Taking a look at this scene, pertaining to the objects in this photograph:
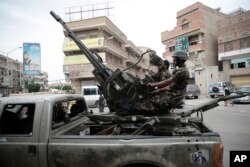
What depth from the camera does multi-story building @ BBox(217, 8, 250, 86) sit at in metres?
39.7

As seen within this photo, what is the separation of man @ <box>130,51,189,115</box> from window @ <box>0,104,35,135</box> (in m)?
1.73

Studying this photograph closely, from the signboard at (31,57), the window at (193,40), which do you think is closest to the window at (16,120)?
the signboard at (31,57)

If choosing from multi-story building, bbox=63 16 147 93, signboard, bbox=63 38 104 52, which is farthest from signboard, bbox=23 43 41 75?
signboard, bbox=63 38 104 52

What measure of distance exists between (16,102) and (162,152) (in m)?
2.02

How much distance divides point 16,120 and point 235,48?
42400 mm

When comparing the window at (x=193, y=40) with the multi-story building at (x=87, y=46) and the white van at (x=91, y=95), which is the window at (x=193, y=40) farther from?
the white van at (x=91, y=95)

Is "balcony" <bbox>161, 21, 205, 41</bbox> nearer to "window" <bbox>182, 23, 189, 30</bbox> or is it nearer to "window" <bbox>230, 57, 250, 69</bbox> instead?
"window" <bbox>182, 23, 189, 30</bbox>

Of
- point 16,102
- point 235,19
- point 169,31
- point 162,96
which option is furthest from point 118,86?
point 169,31

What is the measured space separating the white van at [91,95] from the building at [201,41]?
2191 centimetres

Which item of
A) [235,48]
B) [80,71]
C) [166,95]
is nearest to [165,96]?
[166,95]

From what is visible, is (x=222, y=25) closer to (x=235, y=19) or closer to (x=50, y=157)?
(x=235, y=19)

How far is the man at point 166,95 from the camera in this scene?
15.1ft

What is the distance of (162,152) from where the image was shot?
113 inches

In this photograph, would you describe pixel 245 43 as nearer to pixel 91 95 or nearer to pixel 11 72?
pixel 91 95
